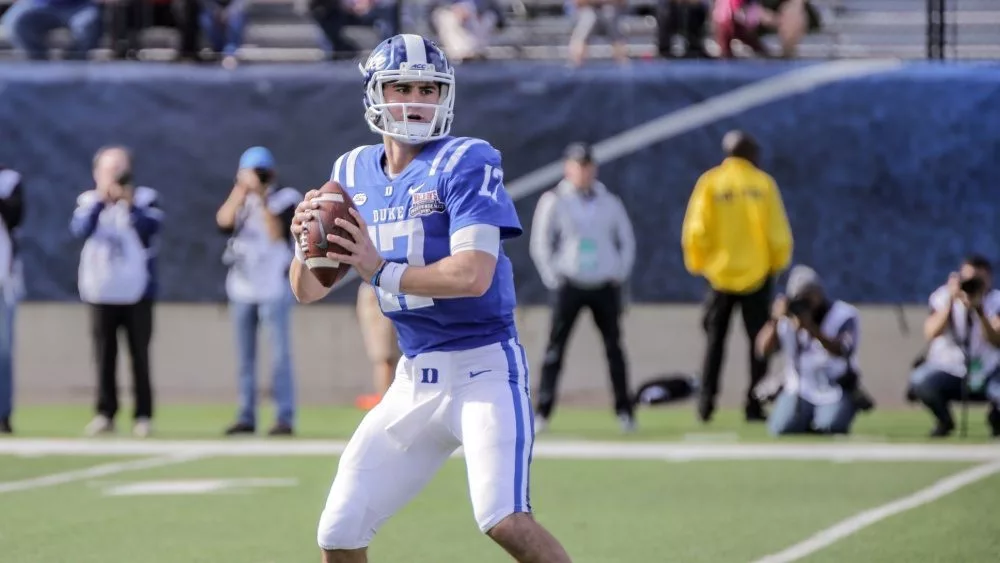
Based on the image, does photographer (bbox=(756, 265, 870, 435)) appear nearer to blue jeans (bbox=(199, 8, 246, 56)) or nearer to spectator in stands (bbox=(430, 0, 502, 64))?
spectator in stands (bbox=(430, 0, 502, 64))

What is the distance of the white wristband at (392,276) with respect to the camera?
545 centimetres

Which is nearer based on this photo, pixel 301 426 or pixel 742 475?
pixel 742 475

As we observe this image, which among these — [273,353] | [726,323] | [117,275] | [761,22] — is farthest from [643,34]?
[117,275]

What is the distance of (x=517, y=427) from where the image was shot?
18.3 ft

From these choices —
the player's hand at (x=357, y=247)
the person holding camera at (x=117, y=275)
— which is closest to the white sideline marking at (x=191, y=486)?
the person holding camera at (x=117, y=275)

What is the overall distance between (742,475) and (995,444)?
247cm

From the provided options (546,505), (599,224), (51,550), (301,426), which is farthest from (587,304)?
(51,550)

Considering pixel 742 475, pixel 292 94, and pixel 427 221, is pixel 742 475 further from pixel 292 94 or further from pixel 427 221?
pixel 292 94

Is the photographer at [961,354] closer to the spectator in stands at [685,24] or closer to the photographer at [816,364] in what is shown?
the photographer at [816,364]

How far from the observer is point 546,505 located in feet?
32.2

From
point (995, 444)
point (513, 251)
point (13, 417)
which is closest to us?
point (995, 444)

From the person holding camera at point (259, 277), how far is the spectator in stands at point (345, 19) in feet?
12.5

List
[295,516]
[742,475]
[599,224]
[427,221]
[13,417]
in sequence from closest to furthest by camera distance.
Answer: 1. [427,221]
2. [295,516]
3. [742,475]
4. [599,224]
5. [13,417]

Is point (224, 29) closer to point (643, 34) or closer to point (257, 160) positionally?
point (643, 34)
